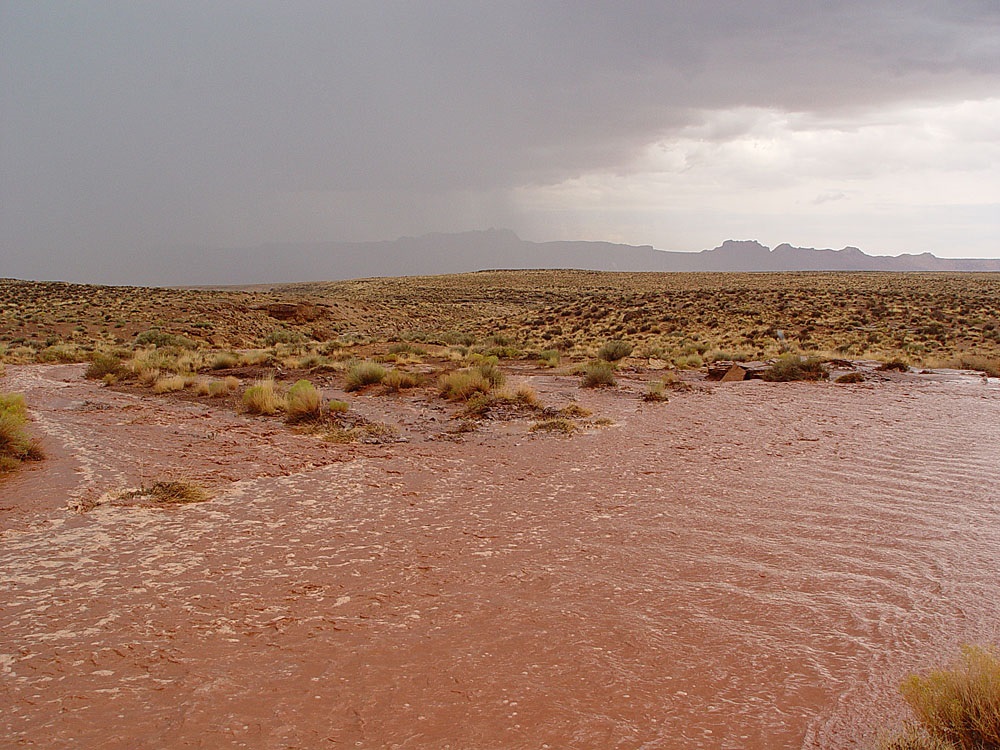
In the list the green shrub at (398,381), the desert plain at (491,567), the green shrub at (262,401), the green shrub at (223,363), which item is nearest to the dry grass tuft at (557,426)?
the desert plain at (491,567)

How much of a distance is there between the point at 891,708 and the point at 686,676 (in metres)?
1.21

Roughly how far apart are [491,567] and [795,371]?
1647 cm

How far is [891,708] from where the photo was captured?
13.2 ft

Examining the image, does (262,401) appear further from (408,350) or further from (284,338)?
(284,338)

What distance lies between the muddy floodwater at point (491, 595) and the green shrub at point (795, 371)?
9007 millimetres

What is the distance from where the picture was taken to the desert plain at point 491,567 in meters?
4.03

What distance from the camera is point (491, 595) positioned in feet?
18.5

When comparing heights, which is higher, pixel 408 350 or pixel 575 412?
pixel 408 350

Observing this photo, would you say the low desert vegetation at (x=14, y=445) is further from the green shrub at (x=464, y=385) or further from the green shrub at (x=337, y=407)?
the green shrub at (x=464, y=385)

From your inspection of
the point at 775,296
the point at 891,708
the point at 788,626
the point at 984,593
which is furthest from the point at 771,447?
the point at 775,296

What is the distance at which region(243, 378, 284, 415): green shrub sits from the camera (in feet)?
47.6

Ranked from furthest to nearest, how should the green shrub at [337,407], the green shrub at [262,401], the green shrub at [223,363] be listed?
the green shrub at [223,363], the green shrub at [262,401], the green shrub at [337,407]

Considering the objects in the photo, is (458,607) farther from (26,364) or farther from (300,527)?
(26,364)

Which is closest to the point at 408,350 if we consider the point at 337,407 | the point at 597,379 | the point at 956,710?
the point at 597,379
